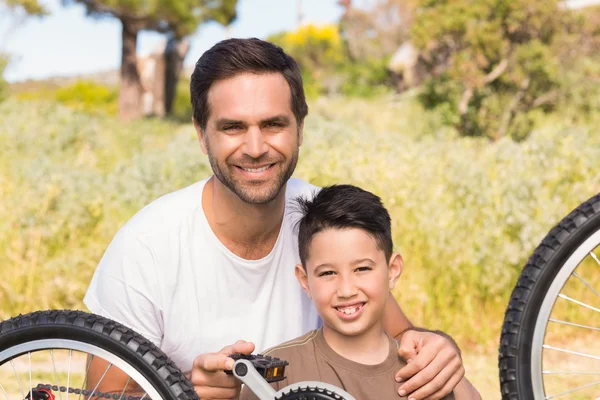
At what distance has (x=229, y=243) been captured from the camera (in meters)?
2.88

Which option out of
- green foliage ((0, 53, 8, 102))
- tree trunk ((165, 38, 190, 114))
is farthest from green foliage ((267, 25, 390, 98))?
green foliage ((0, 53, 8, 102))

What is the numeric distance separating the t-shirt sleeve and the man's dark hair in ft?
1.67

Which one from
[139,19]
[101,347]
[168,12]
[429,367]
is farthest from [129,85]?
[101,347]

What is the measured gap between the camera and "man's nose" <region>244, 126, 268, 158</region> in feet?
8.57

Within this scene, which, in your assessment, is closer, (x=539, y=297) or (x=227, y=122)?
(x=539, y=297)

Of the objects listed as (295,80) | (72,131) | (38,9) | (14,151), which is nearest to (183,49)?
(38,9)

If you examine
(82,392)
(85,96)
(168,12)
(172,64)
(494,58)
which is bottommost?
(82,392)

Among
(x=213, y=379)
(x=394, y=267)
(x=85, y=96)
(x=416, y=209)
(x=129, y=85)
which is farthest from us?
(x=85, y=96)

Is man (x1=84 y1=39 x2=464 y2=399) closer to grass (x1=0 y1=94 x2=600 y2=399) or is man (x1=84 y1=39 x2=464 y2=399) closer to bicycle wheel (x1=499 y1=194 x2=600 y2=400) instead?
bicycle wheel (x1=499 y1=194 x2=600 y2=400)

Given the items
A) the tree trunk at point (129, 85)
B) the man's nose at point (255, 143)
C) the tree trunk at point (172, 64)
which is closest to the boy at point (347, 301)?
the man's nose at point (255, 143)

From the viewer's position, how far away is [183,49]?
25.1 metres

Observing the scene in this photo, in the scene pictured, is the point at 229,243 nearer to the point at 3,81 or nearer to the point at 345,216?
the point at 345,216

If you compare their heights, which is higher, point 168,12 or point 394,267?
point 168,12

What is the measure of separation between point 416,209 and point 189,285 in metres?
2.94
